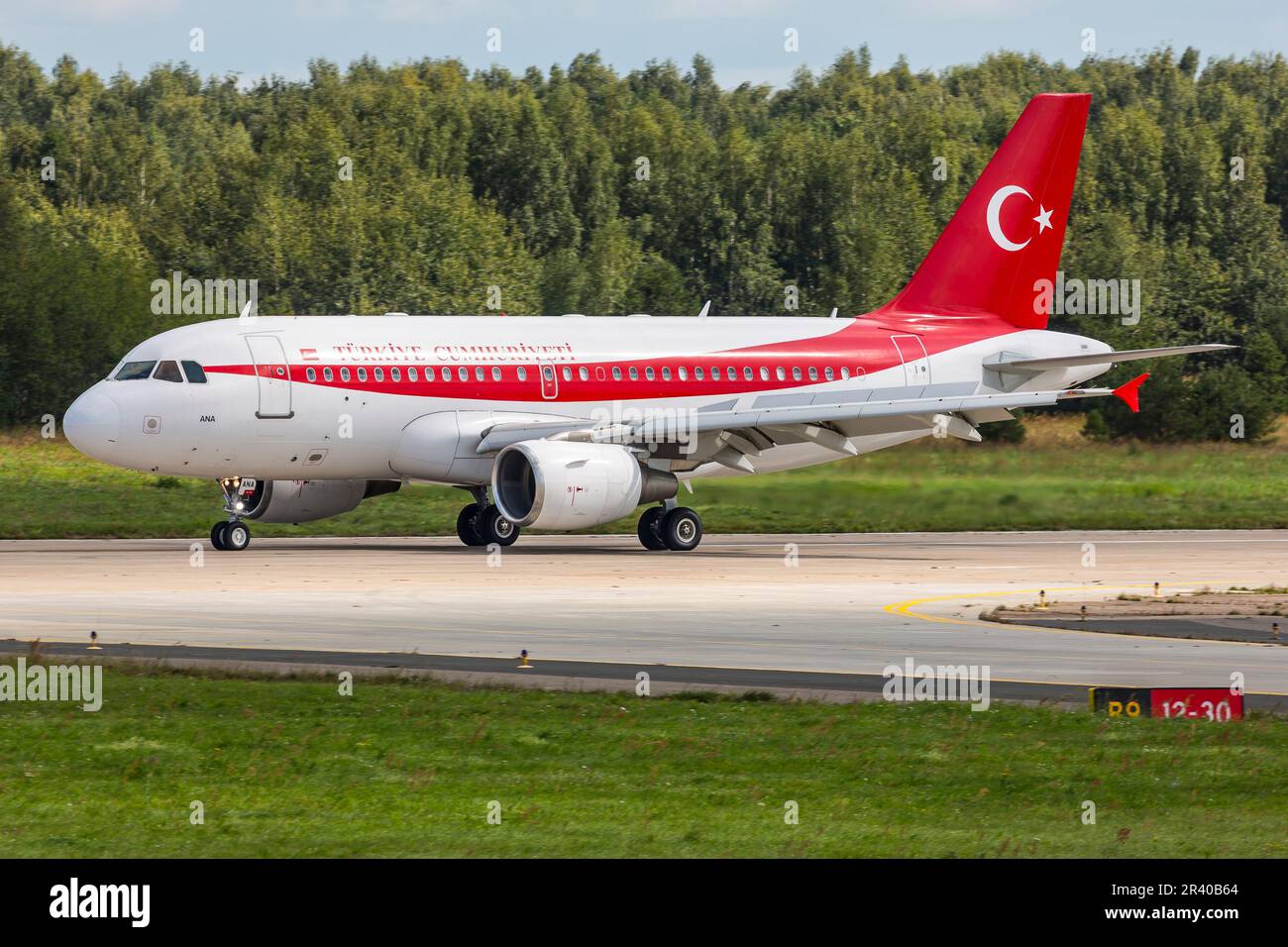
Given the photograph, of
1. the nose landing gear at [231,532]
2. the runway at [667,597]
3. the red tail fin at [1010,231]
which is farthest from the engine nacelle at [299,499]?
the red tail fin at [1010,231]

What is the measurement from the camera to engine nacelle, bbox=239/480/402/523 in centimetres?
3969

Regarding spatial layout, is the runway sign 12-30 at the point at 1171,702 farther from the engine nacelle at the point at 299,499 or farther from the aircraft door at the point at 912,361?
the aircraft door at the point at 912,361

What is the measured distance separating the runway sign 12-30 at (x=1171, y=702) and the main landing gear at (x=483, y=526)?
2219 centimetres

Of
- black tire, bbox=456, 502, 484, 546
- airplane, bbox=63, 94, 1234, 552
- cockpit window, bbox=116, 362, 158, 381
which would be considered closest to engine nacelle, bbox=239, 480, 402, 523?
airplane, bbox=63, 94, 1234, 552

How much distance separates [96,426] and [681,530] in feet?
37.2

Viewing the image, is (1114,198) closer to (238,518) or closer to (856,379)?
(856,379)

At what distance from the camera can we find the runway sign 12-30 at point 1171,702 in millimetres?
17953

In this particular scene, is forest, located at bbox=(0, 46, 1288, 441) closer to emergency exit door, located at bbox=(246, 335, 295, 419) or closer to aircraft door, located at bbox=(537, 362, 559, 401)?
aircraft door, located at bbox=(537, 362, 559, 401)

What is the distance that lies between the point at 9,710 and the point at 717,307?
79.5m

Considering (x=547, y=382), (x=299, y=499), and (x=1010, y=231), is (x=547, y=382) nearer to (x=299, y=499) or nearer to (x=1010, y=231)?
(x=299, y=499)

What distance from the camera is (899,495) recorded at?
40.2m

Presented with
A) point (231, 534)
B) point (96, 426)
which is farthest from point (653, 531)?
point (96, 426)

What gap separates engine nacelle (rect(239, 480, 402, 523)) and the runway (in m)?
0.66
